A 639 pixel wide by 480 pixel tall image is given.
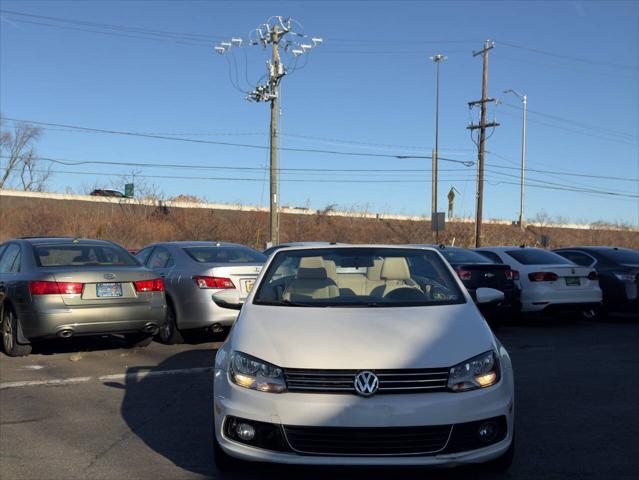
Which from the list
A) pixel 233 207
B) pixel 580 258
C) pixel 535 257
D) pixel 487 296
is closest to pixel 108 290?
pixel 487 296

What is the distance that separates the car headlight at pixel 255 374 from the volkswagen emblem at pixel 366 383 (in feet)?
1.43

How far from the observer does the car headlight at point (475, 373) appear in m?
4.04

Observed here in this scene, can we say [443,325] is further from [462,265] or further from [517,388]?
[462,265]

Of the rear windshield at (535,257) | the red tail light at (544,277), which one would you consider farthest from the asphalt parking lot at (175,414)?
the rear windshield at (535,257)

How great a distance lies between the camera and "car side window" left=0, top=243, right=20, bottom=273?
9414 millimetres

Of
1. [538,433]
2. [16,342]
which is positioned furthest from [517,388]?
[16,342]

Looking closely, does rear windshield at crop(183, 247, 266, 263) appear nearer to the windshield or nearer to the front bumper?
the windshield

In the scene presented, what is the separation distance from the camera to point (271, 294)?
540 centimetres

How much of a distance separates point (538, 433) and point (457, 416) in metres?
1.91

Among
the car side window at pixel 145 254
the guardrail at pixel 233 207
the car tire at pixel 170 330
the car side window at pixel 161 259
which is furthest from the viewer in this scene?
the guardrail at pixel 233 207

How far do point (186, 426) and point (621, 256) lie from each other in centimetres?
1114

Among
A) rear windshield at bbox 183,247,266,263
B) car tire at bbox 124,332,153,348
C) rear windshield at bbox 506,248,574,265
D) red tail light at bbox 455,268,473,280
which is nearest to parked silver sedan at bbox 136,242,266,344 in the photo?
rear windshield at bbox 183,247,266,263

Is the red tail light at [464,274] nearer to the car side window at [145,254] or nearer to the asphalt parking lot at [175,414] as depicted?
the asphalt parking lot at [175,414]

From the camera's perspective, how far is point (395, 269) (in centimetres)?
578
